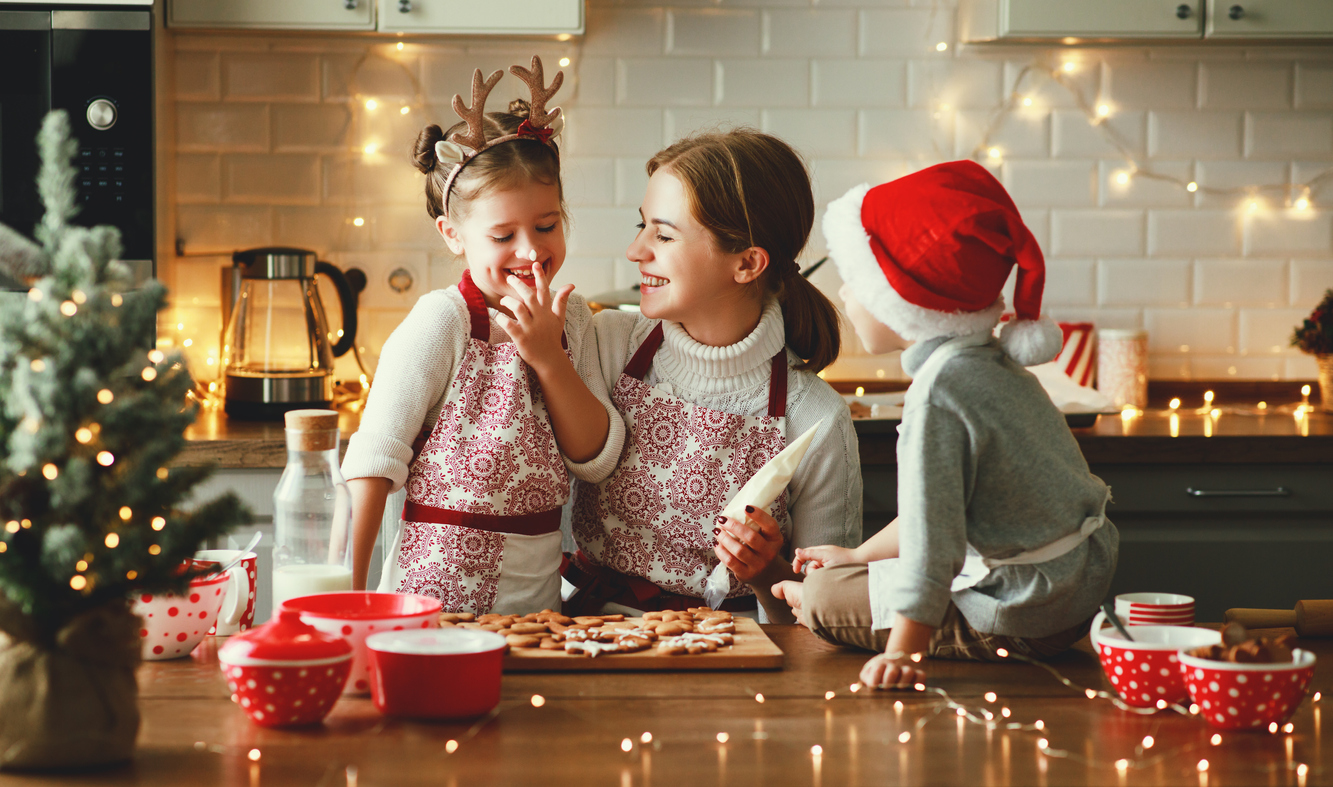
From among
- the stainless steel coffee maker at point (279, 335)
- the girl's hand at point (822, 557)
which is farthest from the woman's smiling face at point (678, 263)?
the stainless steel coffee maker at point (279, 335)

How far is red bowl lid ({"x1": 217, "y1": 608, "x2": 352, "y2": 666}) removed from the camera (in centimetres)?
89

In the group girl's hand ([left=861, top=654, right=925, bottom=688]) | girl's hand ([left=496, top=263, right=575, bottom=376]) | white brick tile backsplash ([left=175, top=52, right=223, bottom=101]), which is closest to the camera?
girl's hand ([left=861, top=654, right=925, bottom=688])

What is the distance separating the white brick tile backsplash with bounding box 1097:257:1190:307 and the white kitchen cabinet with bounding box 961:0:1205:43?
22.3 inches

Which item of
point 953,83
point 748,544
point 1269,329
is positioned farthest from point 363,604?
point 1269,329

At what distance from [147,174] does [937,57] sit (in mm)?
1816

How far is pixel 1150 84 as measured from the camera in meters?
2.92

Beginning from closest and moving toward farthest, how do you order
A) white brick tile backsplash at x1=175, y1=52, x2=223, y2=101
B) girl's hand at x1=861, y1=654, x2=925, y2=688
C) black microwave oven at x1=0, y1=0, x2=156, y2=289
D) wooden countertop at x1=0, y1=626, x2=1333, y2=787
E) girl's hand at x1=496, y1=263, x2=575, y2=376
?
1. wooden countertop at x1=0, y1=626, x2=1333, y2=787
2. girl's hand at x1=861, y1=654, x2=925, y2=688
3. girl's hand at x1=496, y1=263, x2=575, y2=376
4. black microwave oven at x1=0, y1=0, x2=156, y2=289
5. white brick tile backsplash at x1=175, y1=52, x2=223, y2=101

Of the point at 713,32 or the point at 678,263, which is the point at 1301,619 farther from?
the point at 713,32

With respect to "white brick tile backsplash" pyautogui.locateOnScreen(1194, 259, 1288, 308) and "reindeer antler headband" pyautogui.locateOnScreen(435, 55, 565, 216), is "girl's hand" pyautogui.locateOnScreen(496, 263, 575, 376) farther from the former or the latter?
"white brick tile backsplash" pyautogui.locateOnScreen(1194, 259, 1288, 308)

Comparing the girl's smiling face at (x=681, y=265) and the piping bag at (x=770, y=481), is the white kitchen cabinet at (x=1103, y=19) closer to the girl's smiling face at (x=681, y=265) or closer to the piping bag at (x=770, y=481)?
the girl's smiling face at (x=681, y=265)

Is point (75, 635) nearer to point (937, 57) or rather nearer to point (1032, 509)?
point (1032, 509)

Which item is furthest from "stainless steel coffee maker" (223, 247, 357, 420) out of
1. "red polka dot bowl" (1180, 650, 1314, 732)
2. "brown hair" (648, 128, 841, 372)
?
"red polka dot bowl" (1180, 650, 1314, 732)

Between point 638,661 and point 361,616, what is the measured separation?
0.82 feet

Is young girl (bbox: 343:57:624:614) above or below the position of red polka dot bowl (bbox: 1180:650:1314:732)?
above
